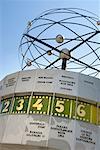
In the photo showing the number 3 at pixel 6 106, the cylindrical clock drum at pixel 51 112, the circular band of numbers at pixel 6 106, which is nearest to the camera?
the cylindrical clock drum at pixel 51 112

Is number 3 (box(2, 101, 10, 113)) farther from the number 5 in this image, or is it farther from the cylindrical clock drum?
the number 5

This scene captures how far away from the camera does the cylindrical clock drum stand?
18.8 meters

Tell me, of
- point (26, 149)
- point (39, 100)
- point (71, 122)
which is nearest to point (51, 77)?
point (39, 100)

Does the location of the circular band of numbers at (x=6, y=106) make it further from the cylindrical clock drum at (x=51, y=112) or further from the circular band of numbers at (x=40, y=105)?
the circular band of numbers at (x=40, y=105)

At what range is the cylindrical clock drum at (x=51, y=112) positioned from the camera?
61.6ft

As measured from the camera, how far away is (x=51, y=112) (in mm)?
19203

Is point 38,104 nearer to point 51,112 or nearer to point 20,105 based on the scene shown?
point 51,112

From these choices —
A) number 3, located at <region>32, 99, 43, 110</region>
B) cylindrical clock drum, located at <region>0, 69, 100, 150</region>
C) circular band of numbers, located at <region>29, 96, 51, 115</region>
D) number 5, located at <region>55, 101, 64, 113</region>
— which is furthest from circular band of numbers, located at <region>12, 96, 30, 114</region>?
number 5, located at <region>55, 101, 64, 113</region>

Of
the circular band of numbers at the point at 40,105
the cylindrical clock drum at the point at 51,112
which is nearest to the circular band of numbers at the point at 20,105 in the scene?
the cylindrical clock drum at the point at 51,112

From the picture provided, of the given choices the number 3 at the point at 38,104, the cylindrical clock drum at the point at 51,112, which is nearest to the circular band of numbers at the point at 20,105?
the cylindrical clock drum at the point at 51,112

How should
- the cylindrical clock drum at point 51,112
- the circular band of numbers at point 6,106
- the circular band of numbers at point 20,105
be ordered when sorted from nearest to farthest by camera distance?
1. the cylindrical clock drum at point 51,112
2. the circular band of numbers at point 20,105
3. the circular band of numbers at point 6,106

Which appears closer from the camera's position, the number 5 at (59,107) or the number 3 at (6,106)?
the number 5 at (59,107)

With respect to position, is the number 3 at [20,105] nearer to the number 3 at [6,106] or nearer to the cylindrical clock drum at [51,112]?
the cylindrical clock drum at [51,112]

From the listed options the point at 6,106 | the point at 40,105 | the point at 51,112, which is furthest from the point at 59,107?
the point at 6,106
